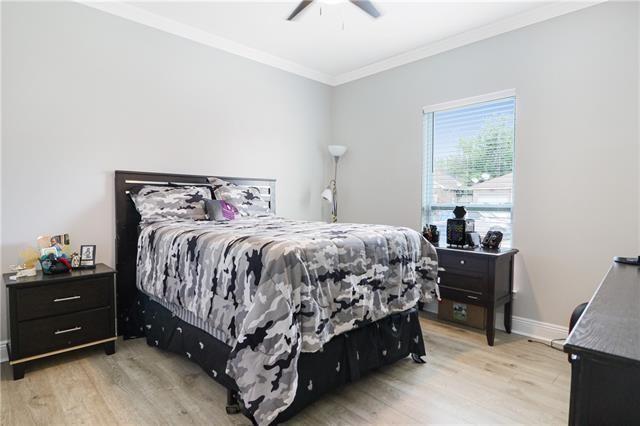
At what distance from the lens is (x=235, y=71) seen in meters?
3.70

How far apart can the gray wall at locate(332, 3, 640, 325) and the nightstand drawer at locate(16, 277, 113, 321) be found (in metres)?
3.31

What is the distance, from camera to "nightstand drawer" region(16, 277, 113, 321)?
222cm

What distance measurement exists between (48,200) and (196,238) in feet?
4.50

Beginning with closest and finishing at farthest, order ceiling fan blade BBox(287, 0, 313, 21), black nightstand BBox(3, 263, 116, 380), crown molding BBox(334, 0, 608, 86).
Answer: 1. black nightstand BBox(3, 263, 116, 380)
2. ceiling fan blade BBox(287, 0, 313, 21)
3. crown molding BBox(334, 0, 608, 86)

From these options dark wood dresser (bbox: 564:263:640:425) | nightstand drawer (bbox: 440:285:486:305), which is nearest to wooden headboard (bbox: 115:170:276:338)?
nightstand drawer (bbox: 440:285:486:305)

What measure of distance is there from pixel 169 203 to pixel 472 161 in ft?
9.06

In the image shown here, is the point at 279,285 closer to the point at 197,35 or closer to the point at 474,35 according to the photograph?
the point at 197,35

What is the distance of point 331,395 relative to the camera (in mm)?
2027

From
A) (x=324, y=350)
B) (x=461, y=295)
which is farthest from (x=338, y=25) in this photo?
(x=324, y=350)

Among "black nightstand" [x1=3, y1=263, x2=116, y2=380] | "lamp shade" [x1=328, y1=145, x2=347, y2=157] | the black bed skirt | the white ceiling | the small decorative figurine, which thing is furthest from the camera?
"lamp shade" [x1=328, y1=145, x2=347, y2=157]

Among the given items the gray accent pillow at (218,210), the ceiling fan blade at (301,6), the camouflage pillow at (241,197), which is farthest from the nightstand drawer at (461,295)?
the ceiling fan blade at (301,6)

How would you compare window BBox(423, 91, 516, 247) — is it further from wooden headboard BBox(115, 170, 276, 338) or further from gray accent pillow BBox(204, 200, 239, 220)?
wooden headboard BBox(115, 170, 276, 338)

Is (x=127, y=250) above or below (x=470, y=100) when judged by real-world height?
below

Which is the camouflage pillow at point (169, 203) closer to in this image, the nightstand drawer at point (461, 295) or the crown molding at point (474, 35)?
the nightstand drawer at point (461, 295)
